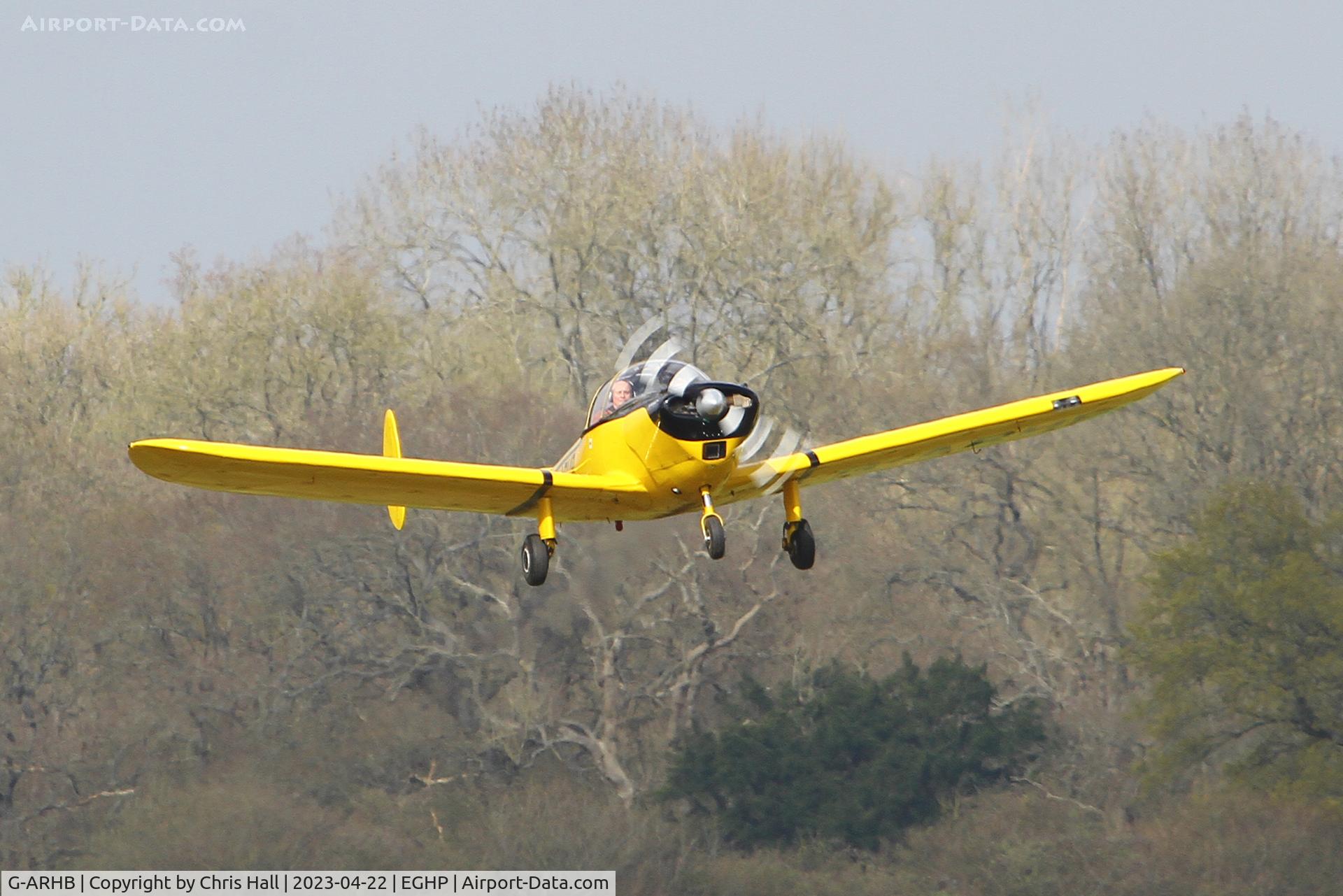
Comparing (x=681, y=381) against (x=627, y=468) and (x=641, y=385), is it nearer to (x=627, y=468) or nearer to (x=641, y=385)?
(x=641, y=385)

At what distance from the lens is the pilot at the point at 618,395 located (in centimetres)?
1599

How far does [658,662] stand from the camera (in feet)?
157

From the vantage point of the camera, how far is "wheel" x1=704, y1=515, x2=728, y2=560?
14.5m

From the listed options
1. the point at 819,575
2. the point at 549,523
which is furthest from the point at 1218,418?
the point at 549,523

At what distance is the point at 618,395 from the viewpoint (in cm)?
1611

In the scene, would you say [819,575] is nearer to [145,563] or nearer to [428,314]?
[428,314]

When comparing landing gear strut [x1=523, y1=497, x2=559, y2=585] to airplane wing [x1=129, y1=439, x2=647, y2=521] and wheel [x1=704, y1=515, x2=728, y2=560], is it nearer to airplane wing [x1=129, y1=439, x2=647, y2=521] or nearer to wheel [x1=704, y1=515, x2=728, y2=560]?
airplane wing [x1=129, y1=439, x2=647, y2=521]

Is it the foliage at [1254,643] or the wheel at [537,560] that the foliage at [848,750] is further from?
the wheel at [537,560]

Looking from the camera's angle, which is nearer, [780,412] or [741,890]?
[741,890]

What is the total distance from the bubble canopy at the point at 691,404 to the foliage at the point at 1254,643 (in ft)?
91.6

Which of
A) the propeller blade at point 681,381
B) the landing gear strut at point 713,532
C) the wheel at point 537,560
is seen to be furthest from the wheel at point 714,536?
the wheel at point 537,560

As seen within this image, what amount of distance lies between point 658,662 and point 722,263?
11.1 meters
